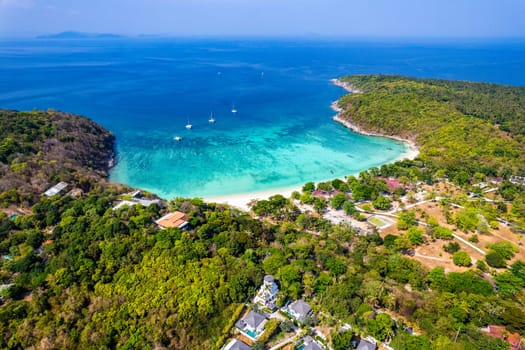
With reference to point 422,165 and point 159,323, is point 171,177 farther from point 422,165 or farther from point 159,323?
point 422,165

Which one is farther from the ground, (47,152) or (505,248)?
(47,152)

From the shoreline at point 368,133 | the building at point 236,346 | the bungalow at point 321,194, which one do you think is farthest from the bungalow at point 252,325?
the shoreline at point 368,133

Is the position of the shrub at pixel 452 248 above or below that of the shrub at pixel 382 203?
below

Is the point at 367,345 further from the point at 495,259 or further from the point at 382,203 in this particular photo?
the point at 382,203

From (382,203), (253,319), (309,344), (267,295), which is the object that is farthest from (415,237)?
(253,319)

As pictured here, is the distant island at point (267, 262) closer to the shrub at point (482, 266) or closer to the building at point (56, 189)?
the shrub at point (482, 266)

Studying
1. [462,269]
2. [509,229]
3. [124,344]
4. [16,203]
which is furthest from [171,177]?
[509,229]

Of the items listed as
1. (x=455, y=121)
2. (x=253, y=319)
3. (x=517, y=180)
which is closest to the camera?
(x=253, y=319)
